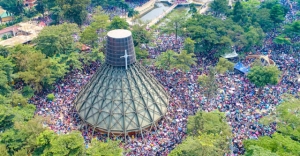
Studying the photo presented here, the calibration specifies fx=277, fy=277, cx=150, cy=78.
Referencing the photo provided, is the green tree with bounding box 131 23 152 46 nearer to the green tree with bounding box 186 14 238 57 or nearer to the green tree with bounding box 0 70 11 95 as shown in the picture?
the green tree with bounding box 186 14 238 57

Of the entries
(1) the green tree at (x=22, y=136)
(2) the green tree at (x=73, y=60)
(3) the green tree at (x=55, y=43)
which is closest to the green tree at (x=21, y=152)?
(1) the green tree at (x=22, y=136)

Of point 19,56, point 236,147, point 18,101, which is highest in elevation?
point 19,56

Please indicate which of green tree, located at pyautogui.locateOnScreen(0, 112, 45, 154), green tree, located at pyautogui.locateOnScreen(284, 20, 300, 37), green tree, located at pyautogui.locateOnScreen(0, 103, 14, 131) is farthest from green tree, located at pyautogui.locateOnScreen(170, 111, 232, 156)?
green tree, located at pyautogui.locateOnScreen(284, 20, 300, 37)

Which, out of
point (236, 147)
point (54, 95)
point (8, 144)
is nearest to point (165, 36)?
point (54, 95)

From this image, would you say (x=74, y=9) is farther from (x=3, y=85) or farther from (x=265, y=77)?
(x=265, y=77)

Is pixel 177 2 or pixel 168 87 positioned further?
pixel 177 2

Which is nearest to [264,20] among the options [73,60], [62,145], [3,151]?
[73,60]

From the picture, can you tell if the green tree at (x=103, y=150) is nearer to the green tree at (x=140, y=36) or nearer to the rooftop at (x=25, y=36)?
the green tree at (x=140, y=36)

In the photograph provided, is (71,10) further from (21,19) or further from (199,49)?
(199,49)
